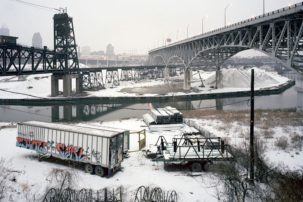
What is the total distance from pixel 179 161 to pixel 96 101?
43.9 m

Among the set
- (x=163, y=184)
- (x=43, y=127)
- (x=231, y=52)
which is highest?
(x=231, y=52)

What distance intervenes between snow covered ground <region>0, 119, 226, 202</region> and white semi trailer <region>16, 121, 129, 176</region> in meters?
0.64

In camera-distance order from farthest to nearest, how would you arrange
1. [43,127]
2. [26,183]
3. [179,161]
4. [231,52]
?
1. [231,52]
2. [43,127]
3. [179,161]
4. [26,183]

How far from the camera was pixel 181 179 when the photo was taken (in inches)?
587

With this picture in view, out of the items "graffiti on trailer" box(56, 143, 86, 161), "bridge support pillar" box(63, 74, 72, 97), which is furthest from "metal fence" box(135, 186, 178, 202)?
"bridge support pillar" box(63, 74, 72, 97)

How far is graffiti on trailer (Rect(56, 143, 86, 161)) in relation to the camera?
1598 centimetres

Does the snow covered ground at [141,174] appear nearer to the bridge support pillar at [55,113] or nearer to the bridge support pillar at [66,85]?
the bridge support pillar at [55,113]

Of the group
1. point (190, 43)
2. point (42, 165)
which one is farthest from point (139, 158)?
point (190, 43)

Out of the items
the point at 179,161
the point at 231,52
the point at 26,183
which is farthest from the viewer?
the point at 231,52

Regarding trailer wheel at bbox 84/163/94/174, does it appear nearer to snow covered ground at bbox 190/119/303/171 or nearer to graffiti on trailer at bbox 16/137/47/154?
graffiti on trailer at bbox 16/137/47/154

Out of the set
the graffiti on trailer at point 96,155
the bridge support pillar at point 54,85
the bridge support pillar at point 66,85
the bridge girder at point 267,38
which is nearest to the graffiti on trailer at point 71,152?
the graffiti on trailer at point 96,155

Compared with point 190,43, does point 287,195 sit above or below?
below

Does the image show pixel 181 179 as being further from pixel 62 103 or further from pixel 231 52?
pixel 231 52

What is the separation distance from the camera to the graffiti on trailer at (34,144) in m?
17.5
